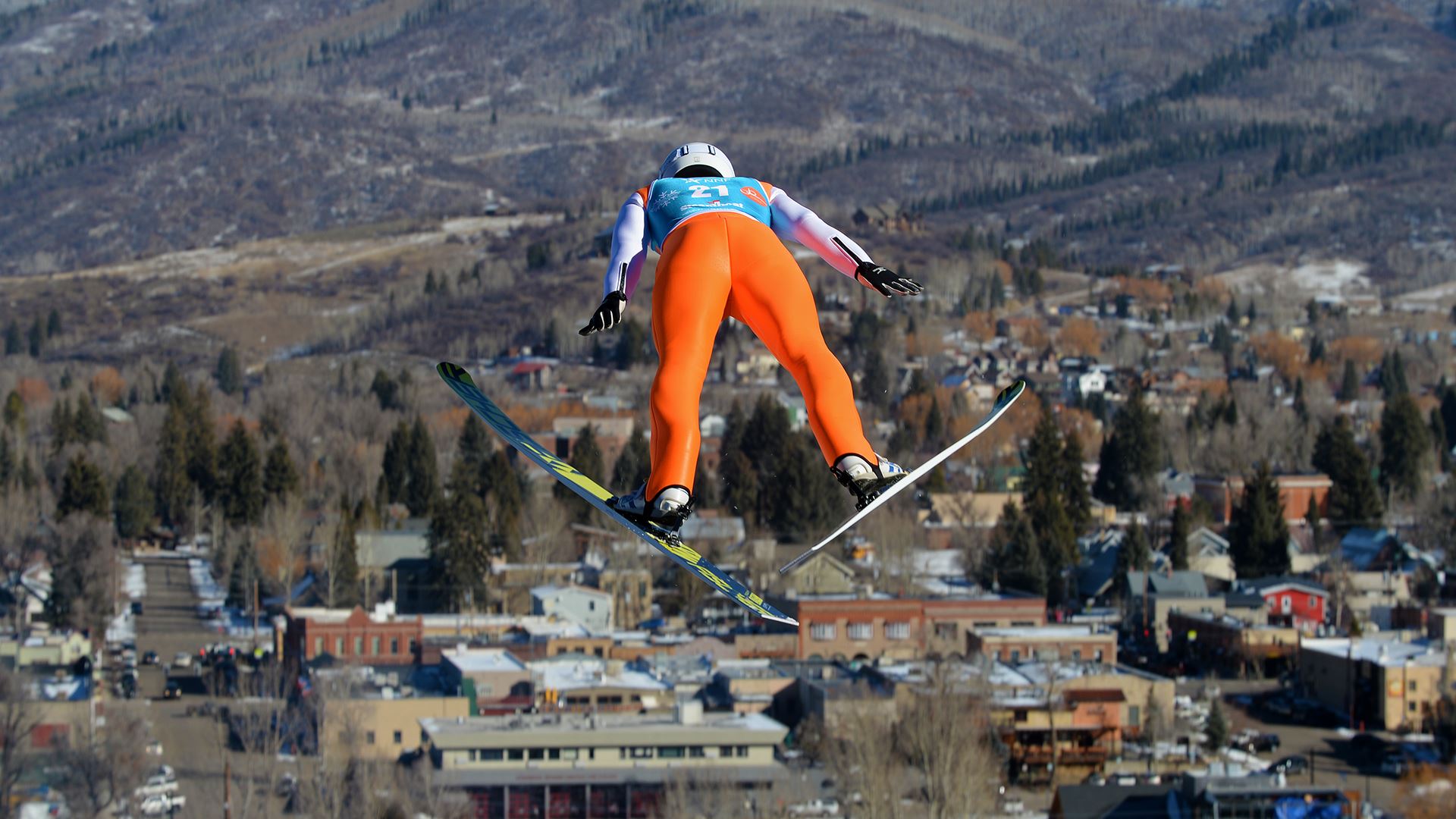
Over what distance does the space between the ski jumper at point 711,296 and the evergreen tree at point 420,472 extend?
51688 mm

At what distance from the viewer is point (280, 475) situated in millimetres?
58250

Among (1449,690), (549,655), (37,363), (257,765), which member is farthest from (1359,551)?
(37,363)

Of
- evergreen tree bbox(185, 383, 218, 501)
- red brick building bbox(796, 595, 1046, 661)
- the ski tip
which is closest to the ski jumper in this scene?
the ski tip

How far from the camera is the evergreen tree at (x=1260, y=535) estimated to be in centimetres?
5319

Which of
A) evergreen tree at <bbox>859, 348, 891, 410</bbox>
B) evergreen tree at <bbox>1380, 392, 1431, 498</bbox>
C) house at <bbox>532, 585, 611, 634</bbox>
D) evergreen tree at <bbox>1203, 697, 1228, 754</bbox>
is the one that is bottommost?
evergreen tree at <bbox>1203, 697, 1228, 754</bbox>

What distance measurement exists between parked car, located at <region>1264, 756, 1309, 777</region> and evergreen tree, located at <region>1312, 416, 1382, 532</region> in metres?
26.5

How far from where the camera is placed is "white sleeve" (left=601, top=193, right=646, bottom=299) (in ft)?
22.8

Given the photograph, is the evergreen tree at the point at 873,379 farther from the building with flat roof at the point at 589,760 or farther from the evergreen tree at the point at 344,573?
the building with flat roof at the point at 589,760

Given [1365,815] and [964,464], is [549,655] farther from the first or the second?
[964,464]

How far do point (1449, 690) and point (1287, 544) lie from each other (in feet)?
55.1

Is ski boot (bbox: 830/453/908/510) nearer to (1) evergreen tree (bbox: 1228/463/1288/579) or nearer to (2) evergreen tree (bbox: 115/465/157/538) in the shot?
(1) evergreen tree (bbox: 1228/463/1288/579)

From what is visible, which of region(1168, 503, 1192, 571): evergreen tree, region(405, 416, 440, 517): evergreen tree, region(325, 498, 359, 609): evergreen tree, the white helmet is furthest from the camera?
region(405, 416, 440, 517): evergreen tree

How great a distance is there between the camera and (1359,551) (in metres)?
55.1

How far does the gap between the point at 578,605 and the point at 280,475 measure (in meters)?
15.2
